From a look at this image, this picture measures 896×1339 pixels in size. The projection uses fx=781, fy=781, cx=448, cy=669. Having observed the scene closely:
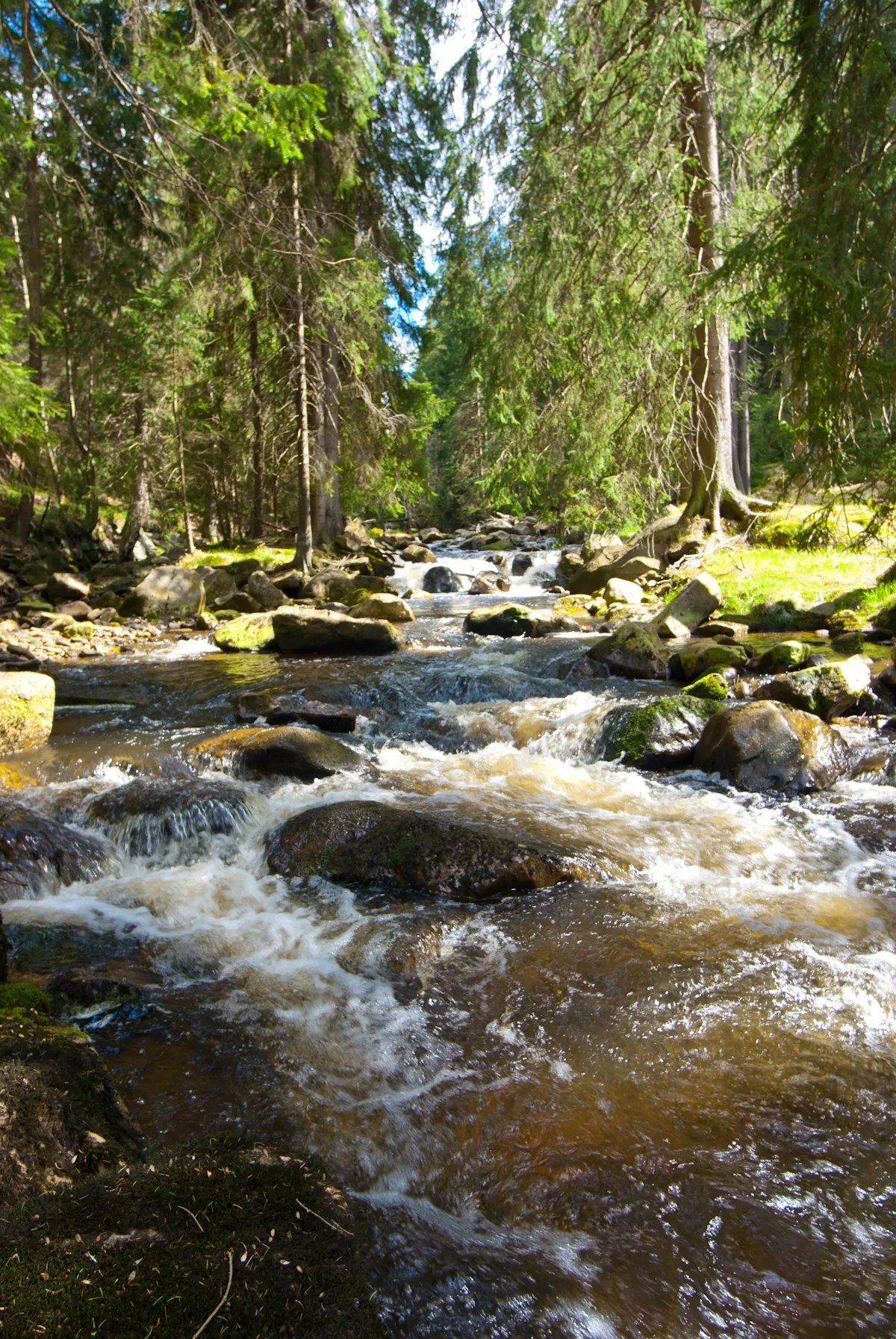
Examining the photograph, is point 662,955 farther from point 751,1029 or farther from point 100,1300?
point 100,1300

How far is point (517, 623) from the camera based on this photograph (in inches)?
521

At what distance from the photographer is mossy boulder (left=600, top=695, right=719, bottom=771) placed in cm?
757

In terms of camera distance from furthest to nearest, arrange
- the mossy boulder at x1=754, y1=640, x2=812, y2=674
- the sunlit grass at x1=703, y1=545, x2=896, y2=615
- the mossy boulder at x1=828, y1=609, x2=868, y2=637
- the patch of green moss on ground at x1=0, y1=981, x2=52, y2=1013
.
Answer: the sunlit grass at x1=703, y1=545, x2=896, y2=615
the mossy boulder at x1=828, y1=609, x2=868, y2=637
the mossy boulder at x1=754, y1=640, x2=812, y2=674
the patch of green moss on ground at x1=0, y1=981, x2=52, y2=1013

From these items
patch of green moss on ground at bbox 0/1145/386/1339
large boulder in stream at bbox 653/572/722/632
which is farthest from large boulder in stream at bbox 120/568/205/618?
patch of green moss on ground at bbox 0/1145/386/1339

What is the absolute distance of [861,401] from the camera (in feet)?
17.8

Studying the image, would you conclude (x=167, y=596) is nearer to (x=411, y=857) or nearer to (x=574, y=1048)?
(x=411, y=857)

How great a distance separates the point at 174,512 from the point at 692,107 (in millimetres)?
23785

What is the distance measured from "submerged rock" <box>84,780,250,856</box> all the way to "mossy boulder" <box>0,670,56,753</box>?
1934 mm

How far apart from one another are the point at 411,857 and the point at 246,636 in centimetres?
877

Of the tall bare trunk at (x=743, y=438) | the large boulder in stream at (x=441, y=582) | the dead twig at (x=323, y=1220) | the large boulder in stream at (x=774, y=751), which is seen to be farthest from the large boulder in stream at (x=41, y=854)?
the tall bare trunk at (x=743, y=438)

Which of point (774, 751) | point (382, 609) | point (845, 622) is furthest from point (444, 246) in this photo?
point (774, 751)

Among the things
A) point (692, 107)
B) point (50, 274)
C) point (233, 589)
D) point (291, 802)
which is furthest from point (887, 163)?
point (50, 274)

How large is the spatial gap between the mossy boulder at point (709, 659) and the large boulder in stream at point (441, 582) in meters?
10.9

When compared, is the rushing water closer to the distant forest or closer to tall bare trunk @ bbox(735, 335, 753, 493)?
the distant forest
